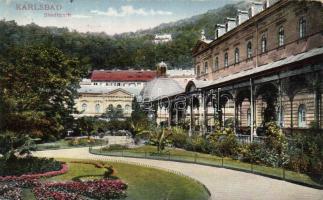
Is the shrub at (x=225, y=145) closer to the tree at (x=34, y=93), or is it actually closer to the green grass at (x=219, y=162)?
the green grass at (x=219, y=162)

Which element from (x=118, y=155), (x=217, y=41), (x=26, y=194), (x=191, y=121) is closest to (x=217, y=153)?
(x=191, y=121)

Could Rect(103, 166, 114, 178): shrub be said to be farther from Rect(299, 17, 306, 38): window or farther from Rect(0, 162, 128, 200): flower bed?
Rect(299, 17, 306, 38): window

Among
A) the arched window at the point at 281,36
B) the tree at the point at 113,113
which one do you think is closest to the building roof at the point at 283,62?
the arched window at the point at 281,36

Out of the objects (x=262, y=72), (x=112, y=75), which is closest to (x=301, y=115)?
(x=262, y=72)

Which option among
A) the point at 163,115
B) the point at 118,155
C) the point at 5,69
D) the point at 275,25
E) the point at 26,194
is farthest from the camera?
the point at 275,25

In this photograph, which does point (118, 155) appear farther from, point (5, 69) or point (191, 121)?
point (191, 121)

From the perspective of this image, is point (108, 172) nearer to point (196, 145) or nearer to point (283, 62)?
point (196, 145)
